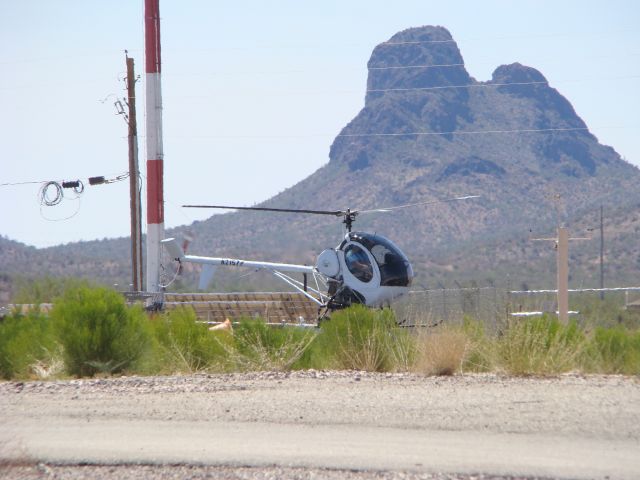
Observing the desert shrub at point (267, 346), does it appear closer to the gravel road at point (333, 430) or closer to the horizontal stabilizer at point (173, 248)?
the gravel road at point (333, 430)

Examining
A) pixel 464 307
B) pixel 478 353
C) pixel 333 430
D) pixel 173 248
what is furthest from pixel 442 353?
pixel 173 248

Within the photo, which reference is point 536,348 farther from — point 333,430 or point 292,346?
point 333,430

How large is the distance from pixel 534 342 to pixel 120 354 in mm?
6326

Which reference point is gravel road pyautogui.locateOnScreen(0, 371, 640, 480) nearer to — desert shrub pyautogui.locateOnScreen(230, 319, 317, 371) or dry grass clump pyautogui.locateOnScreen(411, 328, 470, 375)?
dry grass clump pyautogui.locateOnScreen(411, 328, 470, 375)

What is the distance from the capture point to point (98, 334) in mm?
15758

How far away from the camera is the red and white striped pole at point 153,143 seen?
32281 mm

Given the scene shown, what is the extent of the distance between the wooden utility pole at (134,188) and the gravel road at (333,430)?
21581 mm

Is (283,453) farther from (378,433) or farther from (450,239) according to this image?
(450,239)

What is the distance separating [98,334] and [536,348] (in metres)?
6.55

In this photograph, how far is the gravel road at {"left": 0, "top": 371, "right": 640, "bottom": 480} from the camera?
862cm

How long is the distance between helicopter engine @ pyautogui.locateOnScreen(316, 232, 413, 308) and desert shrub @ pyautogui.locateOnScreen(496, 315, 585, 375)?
36.4 feet

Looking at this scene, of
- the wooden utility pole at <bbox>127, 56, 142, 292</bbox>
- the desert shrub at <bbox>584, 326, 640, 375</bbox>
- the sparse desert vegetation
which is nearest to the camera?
the sparse desert vegetation

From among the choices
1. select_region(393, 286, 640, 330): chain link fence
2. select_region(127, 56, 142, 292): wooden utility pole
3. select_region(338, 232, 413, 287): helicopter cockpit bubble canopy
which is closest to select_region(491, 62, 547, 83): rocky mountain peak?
select_region(127, 56, 142, 292): wooden utility pole

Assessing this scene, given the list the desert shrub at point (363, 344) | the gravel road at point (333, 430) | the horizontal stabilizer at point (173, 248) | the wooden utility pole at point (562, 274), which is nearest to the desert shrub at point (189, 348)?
the desert shrub at point (363, 344)
